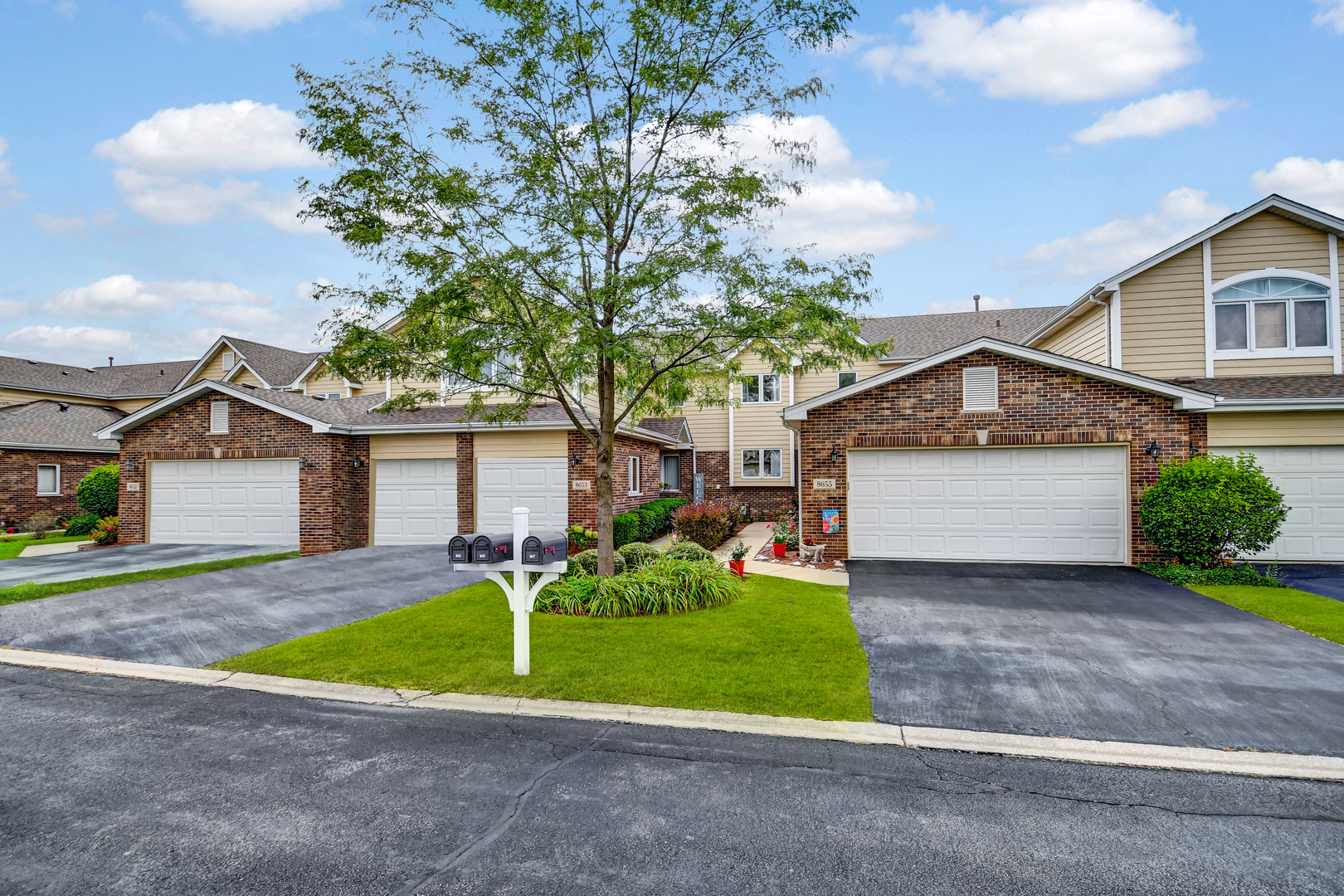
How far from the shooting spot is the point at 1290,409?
478 inches

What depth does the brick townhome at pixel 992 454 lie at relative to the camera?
12.1 metres

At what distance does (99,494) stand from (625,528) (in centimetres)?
1741

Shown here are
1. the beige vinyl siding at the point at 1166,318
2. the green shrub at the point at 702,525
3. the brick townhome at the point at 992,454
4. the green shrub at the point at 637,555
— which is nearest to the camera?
the green shrub at the point at 637,555

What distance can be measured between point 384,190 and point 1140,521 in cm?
1400

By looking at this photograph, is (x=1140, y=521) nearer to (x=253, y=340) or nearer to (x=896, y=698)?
(x=896, y=698)

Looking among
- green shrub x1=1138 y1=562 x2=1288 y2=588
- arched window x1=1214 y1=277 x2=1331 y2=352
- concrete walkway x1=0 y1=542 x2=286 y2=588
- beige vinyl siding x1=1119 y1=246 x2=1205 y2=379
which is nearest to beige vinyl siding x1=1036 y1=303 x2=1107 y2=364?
beige vinyl siding x1=1119 y1=246 x2=1205 y2=379

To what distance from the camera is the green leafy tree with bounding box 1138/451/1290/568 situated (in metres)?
10.6

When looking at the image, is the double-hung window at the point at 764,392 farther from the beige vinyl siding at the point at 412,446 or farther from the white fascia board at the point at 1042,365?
the beige vinyl siding at the point at 412,446

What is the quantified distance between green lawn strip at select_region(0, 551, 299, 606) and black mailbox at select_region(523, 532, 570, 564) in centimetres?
964

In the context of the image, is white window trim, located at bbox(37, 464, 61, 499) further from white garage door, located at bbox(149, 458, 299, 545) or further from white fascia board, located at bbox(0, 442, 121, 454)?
white garage door, located at bbox(149, 458, 299, 545)

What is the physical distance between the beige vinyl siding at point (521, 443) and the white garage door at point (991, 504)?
6882 mm

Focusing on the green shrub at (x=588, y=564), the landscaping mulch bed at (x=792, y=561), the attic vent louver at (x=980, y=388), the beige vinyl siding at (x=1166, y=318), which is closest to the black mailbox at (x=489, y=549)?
the green shrub at (x=588, y=564)

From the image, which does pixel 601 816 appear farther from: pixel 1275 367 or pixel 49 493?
pixel 49 493

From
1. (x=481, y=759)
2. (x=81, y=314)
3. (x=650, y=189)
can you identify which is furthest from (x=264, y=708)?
(x=81, y=314)
